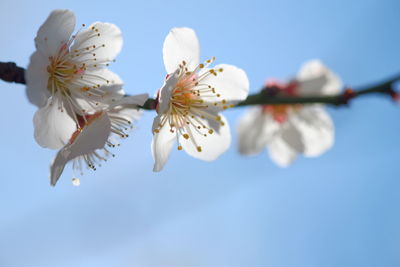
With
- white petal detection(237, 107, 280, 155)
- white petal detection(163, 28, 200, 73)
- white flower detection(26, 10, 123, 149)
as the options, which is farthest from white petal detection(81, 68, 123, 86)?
white petal detection(237, 107, 280, 155)

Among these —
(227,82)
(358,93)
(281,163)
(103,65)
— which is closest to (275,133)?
(281,163)

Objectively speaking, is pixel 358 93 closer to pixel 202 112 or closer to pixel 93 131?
pixel 202 112

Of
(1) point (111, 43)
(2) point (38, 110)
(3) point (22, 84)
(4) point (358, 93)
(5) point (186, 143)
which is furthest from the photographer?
(4) point (358, 93)

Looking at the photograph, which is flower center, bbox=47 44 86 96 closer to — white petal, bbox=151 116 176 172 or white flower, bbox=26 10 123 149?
white flower, bbox=26 10 123 149

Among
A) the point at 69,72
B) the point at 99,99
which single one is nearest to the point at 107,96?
the point at 99,99

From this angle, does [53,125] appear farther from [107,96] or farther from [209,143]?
[209,143]

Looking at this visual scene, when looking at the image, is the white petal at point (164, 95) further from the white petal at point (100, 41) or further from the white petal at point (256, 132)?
the white petal at point (256, 132)
